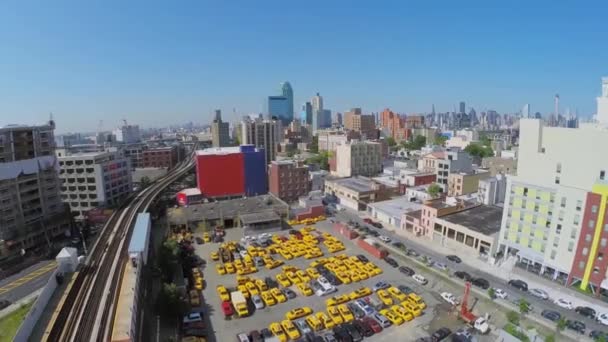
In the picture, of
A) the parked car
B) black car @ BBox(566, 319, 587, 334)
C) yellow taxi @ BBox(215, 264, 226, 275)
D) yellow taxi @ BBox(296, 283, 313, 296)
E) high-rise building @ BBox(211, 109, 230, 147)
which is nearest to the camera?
black car @ BBox(566, 319, 587, 334)

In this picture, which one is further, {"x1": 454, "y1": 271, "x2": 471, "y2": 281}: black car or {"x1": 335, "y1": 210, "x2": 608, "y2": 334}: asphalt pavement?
{"x1": 454, "y1": 271, "x2": 471, "y2": 281}: black car

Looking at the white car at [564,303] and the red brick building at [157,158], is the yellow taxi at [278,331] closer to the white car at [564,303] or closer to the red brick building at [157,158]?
the white car at [564,303]

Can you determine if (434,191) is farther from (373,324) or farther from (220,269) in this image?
(220,269)

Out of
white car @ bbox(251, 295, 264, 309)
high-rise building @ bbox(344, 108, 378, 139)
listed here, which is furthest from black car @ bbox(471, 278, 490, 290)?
high-rise building @ bbox(344, 108, 378, 139)

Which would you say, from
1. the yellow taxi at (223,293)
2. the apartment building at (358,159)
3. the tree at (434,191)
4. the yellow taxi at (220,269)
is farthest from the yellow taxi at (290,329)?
the apartment building at (358,159)

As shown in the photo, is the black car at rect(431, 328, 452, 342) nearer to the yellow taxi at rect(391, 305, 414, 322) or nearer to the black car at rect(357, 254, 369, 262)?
the yellow taxi at rect(391, 305, 414, 322)

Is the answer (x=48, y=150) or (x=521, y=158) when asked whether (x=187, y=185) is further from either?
(x=521, y=158)

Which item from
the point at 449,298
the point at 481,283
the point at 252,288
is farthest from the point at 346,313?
the point at 481,283

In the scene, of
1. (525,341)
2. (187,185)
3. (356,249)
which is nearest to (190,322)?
(356,249)
